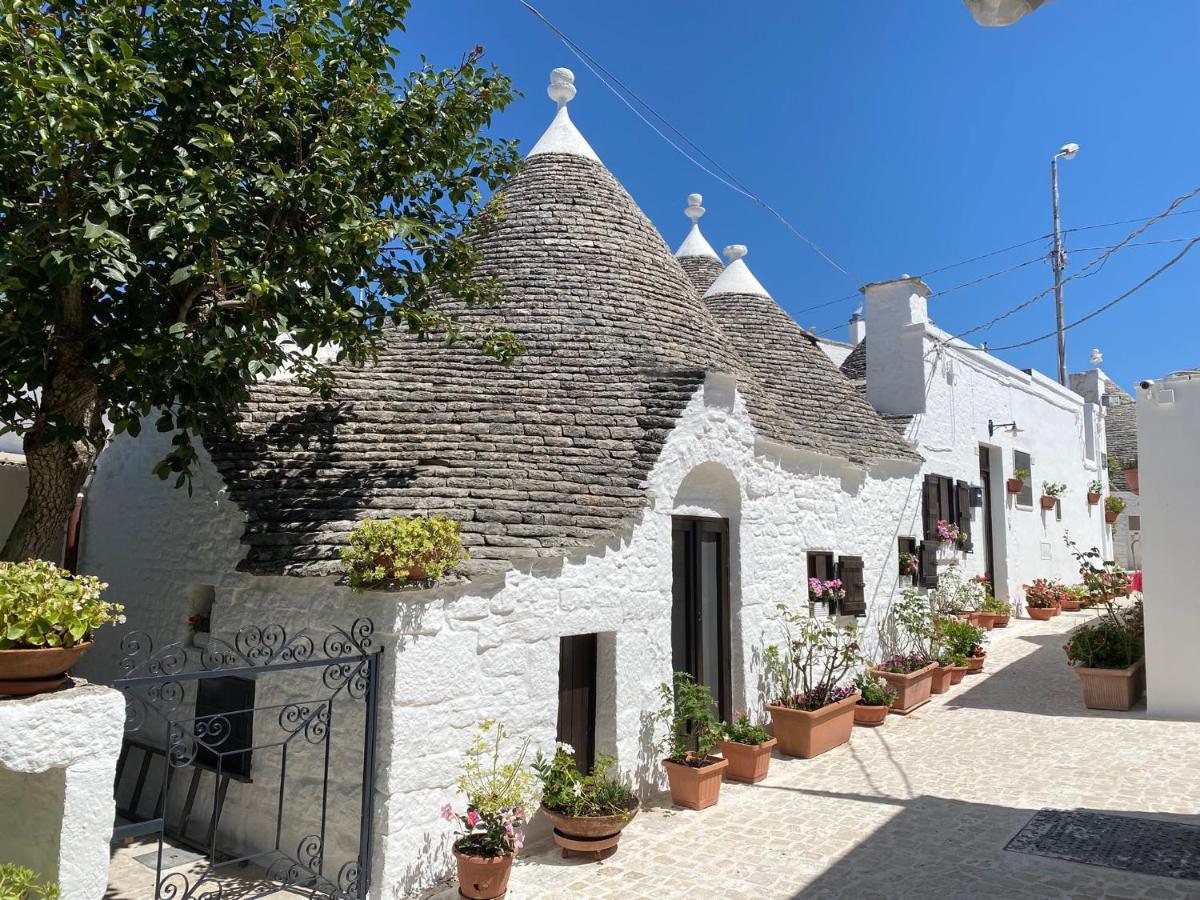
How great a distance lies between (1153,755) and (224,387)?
973cm

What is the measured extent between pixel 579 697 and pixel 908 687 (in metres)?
5.57

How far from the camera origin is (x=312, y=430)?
25.7ft

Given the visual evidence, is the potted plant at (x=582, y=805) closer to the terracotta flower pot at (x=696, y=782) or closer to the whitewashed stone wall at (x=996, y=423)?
the terracotta flower pot at (x=696, y=782)

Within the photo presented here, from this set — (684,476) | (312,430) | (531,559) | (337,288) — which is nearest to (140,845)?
(312,430)

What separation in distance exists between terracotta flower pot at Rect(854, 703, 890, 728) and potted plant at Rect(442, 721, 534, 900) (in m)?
5.50

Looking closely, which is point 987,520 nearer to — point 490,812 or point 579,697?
point 579,697

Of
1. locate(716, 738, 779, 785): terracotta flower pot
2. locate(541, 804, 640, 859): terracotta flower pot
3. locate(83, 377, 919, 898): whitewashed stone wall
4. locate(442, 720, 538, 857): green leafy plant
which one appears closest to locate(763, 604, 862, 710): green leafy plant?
locate(83, 377, 919, 898): whitewashed stone wall

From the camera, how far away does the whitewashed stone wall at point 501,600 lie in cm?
584

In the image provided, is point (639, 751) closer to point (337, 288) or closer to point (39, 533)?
point (337, 288)

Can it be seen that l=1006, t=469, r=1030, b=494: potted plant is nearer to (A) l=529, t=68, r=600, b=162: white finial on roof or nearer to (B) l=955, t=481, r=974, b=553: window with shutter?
(B) l=955, t=481, r=974, b=553: window with shutter

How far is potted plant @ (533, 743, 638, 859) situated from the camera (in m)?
6.26

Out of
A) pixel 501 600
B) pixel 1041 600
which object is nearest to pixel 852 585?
pixel 501 600

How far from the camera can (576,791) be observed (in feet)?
21.1

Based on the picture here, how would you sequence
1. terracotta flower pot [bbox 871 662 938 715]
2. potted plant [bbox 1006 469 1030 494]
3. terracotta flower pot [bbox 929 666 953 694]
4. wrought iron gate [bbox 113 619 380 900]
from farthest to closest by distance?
potted plant [bbox 1006 469 1030 494] → terracotta flower pot [bbox 929 666 953 694] → terracotta flower pot [bbox 871 662 938 715] → wrought iron gate [bbox 113 619 380 900]
